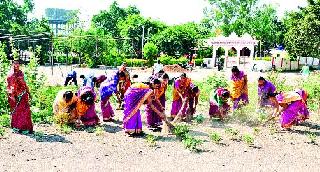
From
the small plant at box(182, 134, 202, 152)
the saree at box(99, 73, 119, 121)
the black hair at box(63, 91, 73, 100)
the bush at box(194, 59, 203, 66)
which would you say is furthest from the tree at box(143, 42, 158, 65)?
the small plant at box(182, 134, 202, 152)

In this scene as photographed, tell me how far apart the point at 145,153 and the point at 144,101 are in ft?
4.72

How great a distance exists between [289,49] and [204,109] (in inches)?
936

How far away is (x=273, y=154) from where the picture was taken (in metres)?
8.27

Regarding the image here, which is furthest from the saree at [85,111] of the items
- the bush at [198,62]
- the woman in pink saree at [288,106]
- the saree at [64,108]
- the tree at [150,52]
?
the bush at [198,62]

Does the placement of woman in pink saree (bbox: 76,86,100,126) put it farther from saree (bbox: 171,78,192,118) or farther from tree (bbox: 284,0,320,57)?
tree (bbox: 284,0,320,57)

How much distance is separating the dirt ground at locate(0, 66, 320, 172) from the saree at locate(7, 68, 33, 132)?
0.27 m

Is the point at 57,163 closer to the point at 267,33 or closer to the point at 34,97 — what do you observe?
the point at 34,97

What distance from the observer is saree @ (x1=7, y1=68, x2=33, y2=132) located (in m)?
9.13

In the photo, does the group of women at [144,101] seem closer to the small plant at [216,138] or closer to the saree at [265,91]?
the saree at [265,91]

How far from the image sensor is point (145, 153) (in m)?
8.09

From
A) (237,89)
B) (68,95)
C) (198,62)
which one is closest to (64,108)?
(68,95)

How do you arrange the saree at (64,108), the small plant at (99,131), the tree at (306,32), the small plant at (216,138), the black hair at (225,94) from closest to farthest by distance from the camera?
the small plant at (216,138) < the small plant at (99,131) < the saree at (64,108) < the black hair at (225,94) < the tree at (306,32)

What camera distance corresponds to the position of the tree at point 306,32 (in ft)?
103

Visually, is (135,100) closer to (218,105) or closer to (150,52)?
(218,105)
